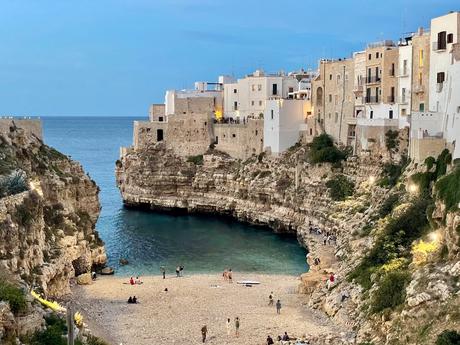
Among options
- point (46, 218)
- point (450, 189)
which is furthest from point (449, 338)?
point (46, 218)

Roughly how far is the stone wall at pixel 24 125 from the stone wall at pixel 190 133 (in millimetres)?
21550

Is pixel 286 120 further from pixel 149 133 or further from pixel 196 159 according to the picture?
pixel 149 133

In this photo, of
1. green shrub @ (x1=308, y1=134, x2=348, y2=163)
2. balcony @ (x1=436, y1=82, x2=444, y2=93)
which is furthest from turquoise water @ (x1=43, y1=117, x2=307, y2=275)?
balcony @ (x1=436, y1=82, x2=444, y2=93)

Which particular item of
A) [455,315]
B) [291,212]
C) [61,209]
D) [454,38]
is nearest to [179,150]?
[291,212]

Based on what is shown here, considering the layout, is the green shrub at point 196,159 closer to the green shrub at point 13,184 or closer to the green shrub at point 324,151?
the green shrub at point 324,151

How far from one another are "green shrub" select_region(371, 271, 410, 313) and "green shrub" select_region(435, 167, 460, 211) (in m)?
→ 3.08

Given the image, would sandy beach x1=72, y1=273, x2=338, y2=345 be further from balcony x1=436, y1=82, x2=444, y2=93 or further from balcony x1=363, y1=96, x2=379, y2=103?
balcony x1=363, y1=96, x2=379, y2=103

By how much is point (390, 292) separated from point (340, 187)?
74.9 feet

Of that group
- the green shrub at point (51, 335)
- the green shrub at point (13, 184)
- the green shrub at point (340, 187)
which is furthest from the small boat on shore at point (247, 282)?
the green shrub at point (51, 335)

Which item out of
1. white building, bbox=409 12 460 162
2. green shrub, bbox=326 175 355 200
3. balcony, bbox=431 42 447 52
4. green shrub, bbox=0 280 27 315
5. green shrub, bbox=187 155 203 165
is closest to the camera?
green shrub, bbox=0 280 27 315

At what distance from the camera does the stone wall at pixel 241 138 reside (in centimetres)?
6006

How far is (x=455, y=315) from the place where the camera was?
70.1ft

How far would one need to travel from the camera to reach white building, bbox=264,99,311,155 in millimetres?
56625

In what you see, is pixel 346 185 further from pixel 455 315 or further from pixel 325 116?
pixel 455 315
